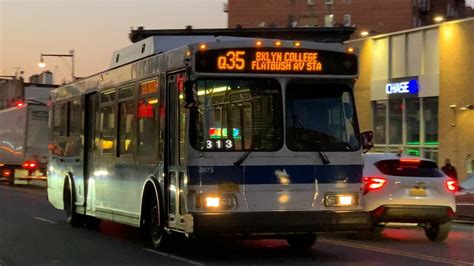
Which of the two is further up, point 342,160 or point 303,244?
point 342,160

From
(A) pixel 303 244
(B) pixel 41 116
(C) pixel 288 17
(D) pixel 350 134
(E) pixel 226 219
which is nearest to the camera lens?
(E) pixel 226 219

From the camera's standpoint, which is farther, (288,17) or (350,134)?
(288,17)

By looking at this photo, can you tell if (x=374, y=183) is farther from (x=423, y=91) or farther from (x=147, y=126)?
(x=423, y=91)

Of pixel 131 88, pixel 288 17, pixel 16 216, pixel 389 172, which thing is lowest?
pixel 16 216

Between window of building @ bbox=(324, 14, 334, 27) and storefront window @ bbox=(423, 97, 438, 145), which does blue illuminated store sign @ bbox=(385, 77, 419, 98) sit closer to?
storefront window @ bbox=(423, 97, 438, 145)

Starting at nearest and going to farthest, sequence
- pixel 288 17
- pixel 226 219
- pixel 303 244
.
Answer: pixel 226 219, pixel 303 244, pixel 288 17

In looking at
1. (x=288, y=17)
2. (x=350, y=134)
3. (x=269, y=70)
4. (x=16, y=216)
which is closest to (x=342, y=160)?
(x=350, y=134)

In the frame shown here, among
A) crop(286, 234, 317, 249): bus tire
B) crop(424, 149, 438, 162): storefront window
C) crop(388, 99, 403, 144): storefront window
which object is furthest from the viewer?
crop(388, 99, 403, 144): storefront window

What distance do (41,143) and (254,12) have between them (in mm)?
44607

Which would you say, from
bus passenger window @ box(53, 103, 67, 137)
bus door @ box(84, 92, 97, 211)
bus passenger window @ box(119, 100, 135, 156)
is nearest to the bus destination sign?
bus passenger window @ box(119, 100, 135, 156)

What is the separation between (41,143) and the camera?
33.0 m

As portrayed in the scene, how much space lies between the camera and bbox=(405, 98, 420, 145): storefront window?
30562mm

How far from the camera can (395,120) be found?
104 feet

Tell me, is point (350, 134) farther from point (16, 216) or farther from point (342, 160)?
point (16, 216)
